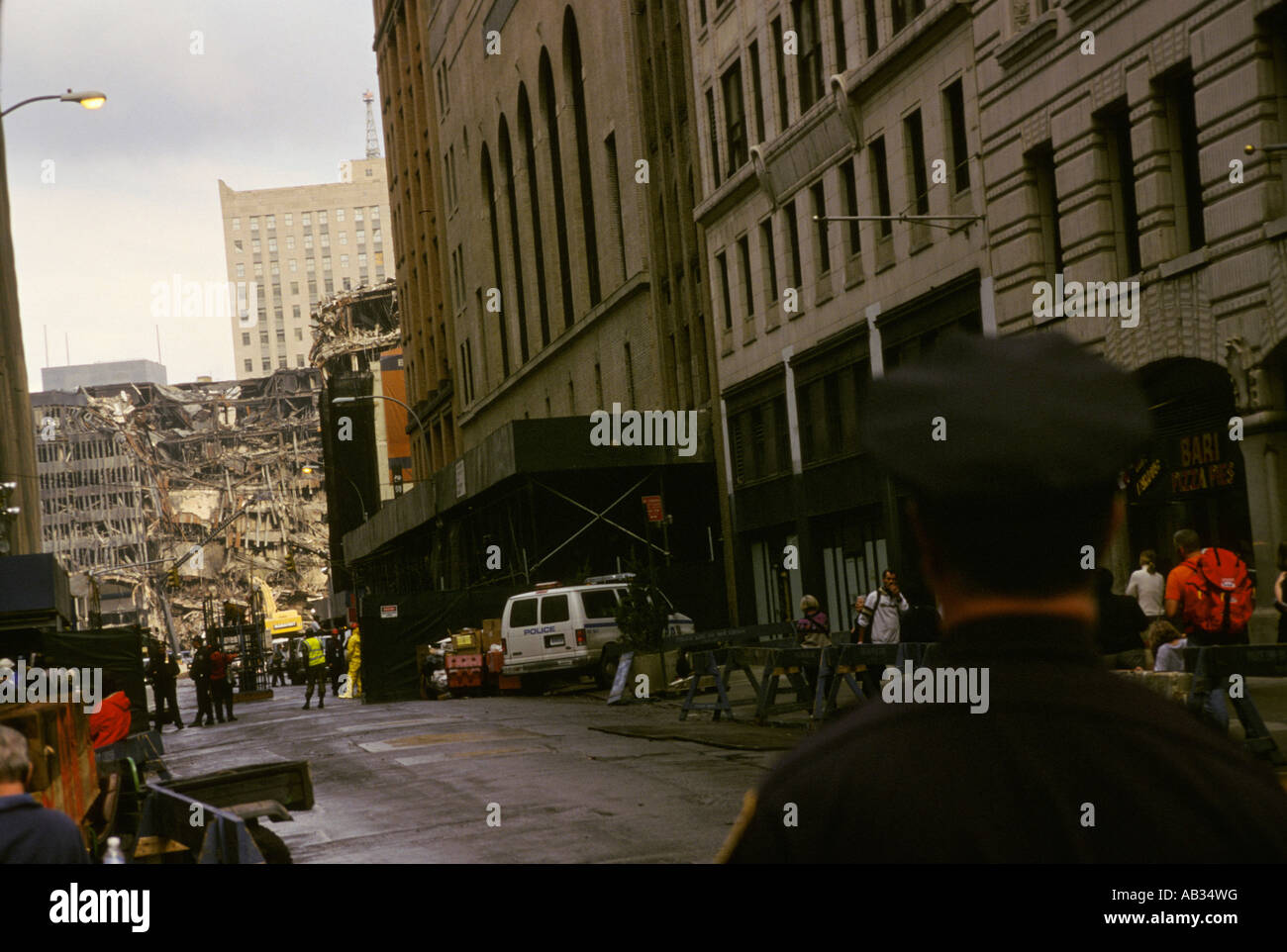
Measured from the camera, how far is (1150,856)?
1.77 metres

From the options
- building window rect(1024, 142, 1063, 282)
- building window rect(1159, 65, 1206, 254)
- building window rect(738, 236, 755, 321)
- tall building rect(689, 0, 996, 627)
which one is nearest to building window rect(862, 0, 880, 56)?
tall building rect(689, 0, 996, 627)

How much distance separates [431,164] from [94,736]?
219 feet

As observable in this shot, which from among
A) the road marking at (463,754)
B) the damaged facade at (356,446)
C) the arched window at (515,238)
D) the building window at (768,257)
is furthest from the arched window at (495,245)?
the road marking at (463,754)

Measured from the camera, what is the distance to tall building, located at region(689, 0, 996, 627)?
99.9ft

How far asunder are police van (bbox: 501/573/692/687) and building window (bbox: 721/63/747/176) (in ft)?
42.7

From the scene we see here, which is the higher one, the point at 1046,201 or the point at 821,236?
the point at 821,236

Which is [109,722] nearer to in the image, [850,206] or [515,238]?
[850,206]

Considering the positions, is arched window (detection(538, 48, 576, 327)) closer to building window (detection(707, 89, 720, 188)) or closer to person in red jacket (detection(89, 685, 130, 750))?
building window (detection(707, 89, 720, 188))

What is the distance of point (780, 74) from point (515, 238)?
27.8 meters

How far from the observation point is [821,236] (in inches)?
1421

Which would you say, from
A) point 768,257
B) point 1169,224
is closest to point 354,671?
point 768,257

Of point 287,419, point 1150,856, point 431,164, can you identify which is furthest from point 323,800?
point 287,419

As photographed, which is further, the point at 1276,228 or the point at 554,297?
the point at 554,297
